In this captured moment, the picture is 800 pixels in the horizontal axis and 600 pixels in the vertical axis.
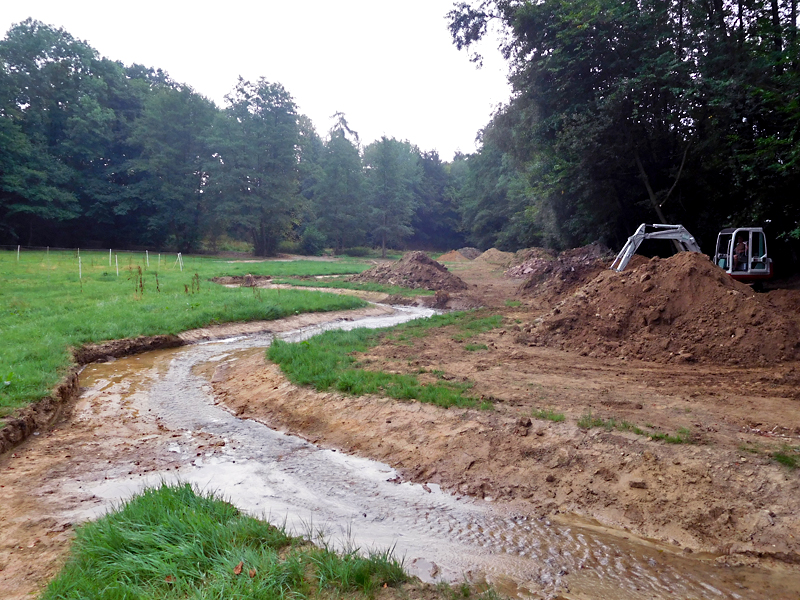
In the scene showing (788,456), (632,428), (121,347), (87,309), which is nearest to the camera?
(788,456)

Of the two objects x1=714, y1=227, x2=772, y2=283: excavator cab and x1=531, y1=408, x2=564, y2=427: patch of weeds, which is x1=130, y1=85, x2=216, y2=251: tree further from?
x1=531, y1=408, x2=564, y2=427: patch of weeds

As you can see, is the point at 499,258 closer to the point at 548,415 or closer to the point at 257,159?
the point at 257,159

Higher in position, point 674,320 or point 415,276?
point 415,276

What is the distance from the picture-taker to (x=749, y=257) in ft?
56.9

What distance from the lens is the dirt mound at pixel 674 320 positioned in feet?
32.1

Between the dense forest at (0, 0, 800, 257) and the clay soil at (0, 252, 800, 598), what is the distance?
545 centimetres

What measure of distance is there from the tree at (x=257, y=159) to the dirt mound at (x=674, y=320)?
3953cm

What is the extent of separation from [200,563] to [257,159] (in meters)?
48.8

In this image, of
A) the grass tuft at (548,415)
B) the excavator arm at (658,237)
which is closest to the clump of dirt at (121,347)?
the grass tuft at (548,415)

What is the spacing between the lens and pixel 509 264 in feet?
139

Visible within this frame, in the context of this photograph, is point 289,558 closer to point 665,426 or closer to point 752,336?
point 665,426

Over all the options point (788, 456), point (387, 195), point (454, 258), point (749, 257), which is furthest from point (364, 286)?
point (387, 195)

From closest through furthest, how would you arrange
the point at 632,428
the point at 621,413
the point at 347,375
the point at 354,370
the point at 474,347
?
the point at 632,428 → the point at 621,413 → the point at 347,375 → the point at 354,370 → the point at 474,347

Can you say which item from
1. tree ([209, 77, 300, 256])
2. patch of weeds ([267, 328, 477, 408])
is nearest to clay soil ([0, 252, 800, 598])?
patch of weeds ([267, 328, 477, 408])
